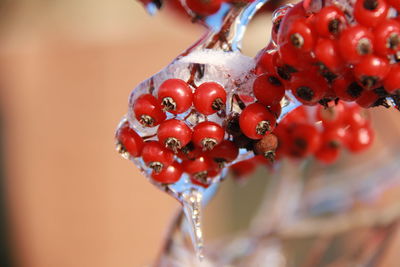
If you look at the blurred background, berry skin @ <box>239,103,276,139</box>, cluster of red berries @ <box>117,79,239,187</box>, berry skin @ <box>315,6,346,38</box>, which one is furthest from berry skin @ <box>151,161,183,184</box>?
the blurred background

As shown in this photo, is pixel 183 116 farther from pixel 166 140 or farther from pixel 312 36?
pixel 312 36

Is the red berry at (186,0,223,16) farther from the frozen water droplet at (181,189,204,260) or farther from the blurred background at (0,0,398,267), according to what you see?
the blurred background at (0,0,398,267)

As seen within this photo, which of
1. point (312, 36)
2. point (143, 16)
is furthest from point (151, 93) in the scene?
point (143, 16)

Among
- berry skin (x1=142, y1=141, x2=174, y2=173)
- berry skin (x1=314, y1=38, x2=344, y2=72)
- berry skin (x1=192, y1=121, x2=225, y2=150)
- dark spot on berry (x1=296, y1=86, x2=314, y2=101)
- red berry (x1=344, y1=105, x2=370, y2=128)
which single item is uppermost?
berry skin (x1=314, y1=38, x2=344, y2=72)

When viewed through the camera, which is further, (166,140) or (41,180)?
(41,180)

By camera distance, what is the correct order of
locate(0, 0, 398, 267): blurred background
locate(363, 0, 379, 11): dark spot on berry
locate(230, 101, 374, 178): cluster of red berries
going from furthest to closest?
locate(0, 0, 398, 267): blurred background, locate(230, 101, 374, 178): cluster of red berries, locate(363, 0, 379, 11): dark spot on berry

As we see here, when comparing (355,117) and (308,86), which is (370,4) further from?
(355,117)

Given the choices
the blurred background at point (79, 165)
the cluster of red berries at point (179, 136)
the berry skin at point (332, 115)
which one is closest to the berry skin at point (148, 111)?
the cluster of red berries at point (179, 136)
